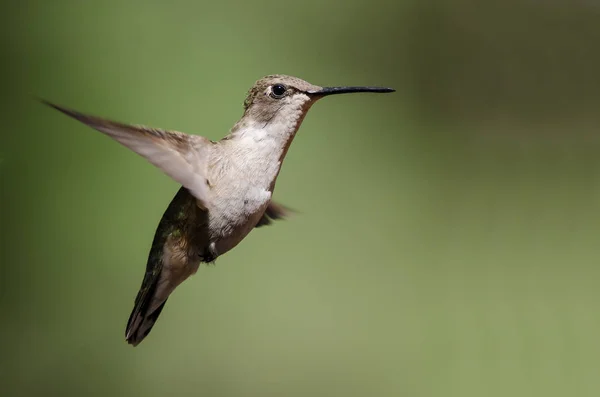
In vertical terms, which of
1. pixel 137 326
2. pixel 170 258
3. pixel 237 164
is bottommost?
pixel 137 326

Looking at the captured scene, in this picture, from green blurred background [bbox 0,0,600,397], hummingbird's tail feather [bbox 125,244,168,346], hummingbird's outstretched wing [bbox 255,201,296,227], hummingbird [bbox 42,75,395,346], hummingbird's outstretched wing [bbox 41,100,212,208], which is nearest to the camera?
hummingbird's outstretched wing [bbox 41,100,212,208]

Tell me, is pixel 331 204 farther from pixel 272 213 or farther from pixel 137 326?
pixel 137 326

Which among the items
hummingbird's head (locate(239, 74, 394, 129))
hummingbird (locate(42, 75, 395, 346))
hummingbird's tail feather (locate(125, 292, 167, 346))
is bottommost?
hummingbird's tail feather (locate(125, 292, 167, 346))

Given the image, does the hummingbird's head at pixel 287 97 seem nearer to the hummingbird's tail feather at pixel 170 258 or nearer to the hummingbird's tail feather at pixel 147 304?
the hummingbird's tail feather at pixel 170 258

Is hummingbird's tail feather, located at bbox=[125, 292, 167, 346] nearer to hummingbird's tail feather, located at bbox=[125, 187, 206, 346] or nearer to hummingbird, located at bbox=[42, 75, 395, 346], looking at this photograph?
hummingbird's tail feather, located at bbox=[125, 187, 206, 346]

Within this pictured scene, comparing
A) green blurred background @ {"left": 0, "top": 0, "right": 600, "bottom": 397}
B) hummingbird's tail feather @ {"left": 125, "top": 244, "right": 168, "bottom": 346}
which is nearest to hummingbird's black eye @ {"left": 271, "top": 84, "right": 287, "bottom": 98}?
hummingbird's tail feather @ {"left": 125, "top": 244, "right": 168, "bottom": 346}

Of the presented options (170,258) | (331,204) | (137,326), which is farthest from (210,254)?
(331,204)

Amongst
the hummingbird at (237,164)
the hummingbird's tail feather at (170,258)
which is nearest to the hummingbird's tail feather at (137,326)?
the hummingbird's tail feather at (170,258)
